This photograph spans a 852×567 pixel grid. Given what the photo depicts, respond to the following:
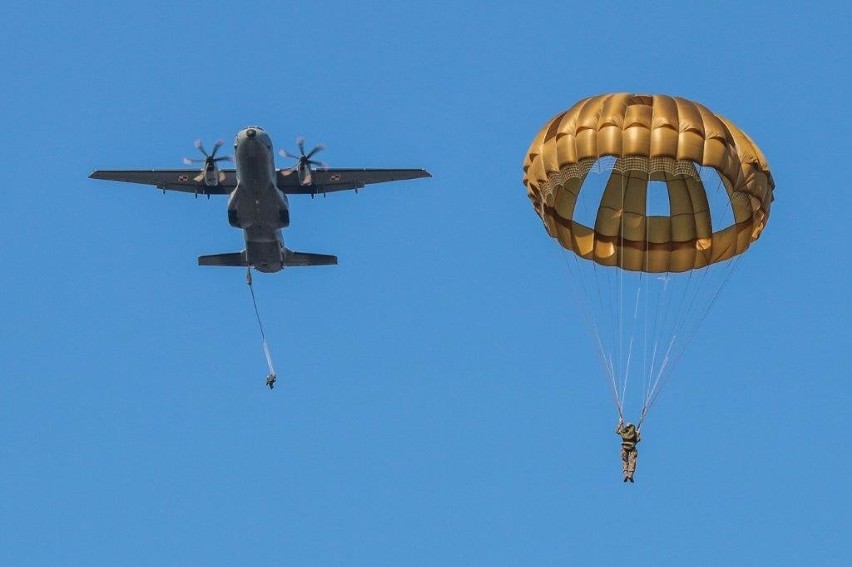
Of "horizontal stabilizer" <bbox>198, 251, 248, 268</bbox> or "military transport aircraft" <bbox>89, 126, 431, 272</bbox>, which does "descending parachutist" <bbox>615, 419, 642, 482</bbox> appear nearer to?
"military transport aircraft" <bbox>89, 126, 431, 272</bbox>

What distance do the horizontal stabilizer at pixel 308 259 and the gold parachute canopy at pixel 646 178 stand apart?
25097 mm

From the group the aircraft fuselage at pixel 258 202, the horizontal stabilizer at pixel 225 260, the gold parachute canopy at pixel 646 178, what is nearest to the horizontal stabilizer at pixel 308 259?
the aircraft fuselage at pixel 258 202

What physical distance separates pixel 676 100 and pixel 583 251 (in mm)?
5078

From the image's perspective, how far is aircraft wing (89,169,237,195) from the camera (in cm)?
6575

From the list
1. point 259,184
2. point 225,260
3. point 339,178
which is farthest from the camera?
point 339,178

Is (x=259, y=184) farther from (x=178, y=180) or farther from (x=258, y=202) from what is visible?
(x=178, y=180)

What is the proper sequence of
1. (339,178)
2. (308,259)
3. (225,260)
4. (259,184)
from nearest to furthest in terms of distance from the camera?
(259,184)
(225,260)
(339,178)
(308,259)

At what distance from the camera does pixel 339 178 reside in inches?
2601

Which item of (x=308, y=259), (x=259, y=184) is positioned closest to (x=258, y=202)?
(x=259, y=184)

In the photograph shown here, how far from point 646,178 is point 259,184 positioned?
21.0m

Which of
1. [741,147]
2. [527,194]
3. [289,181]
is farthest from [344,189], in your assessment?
[741,147]

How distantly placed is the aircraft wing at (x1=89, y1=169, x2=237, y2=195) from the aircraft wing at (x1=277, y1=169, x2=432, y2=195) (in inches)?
98.1

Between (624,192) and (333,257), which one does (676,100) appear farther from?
(333,257)

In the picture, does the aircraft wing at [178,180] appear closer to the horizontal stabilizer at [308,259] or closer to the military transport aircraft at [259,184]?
the military transport aircraft at [259,184]
